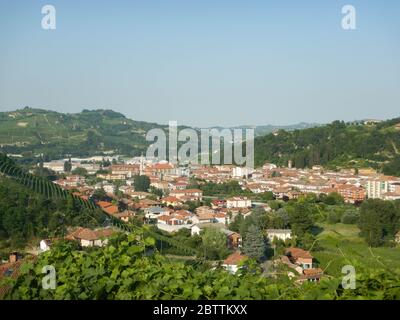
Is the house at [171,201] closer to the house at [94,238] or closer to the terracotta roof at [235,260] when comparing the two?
the terracotta roof at [235,260]

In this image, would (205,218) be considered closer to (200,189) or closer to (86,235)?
(200,189)

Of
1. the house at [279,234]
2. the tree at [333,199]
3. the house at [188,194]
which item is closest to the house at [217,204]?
the house at [188,194]

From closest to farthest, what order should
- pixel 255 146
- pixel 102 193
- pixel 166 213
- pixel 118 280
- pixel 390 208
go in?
pixel 118 280, pixel 390 208, pixel 166 213, pixel 102 193, pixel 255 146

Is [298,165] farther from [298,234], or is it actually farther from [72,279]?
[72,279]

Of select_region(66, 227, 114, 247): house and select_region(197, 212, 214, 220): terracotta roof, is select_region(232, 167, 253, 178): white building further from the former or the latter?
select_region(66, 227, 114, 247): house

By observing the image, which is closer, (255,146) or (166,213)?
(166,213)

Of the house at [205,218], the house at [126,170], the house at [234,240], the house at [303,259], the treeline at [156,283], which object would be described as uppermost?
the treeline at [156,283]

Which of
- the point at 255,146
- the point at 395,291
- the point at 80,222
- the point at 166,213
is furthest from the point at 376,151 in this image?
the point at 395,291
